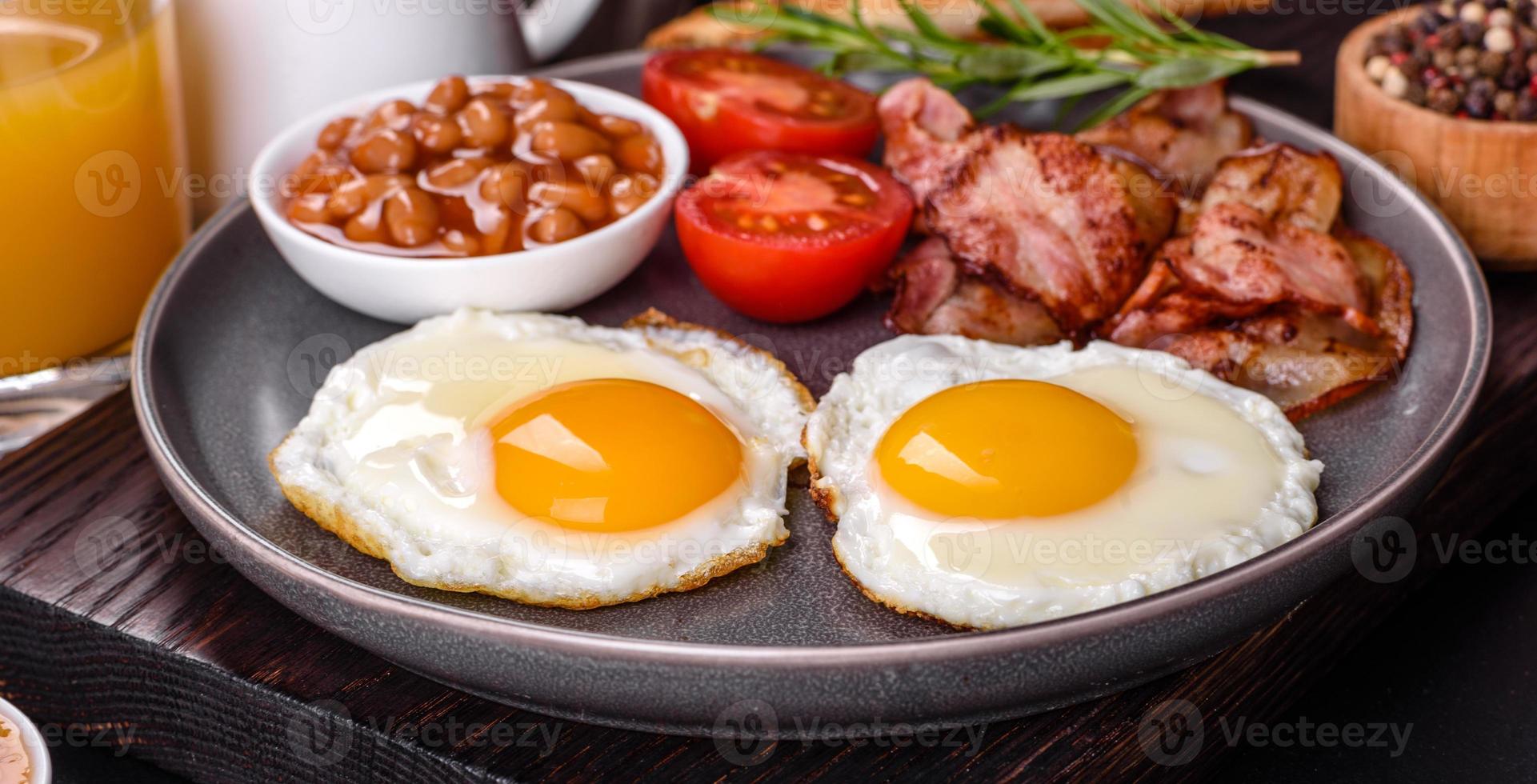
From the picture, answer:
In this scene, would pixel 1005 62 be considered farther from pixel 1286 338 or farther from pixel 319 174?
pixel 319 174

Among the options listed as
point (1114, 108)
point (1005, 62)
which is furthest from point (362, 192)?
point (1114, 108)

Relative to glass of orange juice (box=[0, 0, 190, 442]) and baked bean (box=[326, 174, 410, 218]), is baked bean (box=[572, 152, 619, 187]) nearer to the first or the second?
baked bean (box=[326, 174, 410, 218])

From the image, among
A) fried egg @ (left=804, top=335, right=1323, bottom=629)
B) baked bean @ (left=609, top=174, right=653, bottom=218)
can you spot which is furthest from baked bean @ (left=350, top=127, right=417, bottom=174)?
Answer: fried egg @ (left=804, top=335, right=1323, bottom=629)

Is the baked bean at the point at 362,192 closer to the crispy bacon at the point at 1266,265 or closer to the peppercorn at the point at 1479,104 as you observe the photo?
the crispy bacon at the point at 1266,265

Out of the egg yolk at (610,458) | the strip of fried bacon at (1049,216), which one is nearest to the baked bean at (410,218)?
the egg yolk at (610,458)

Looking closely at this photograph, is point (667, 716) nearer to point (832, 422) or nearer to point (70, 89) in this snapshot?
point (832, 422)
